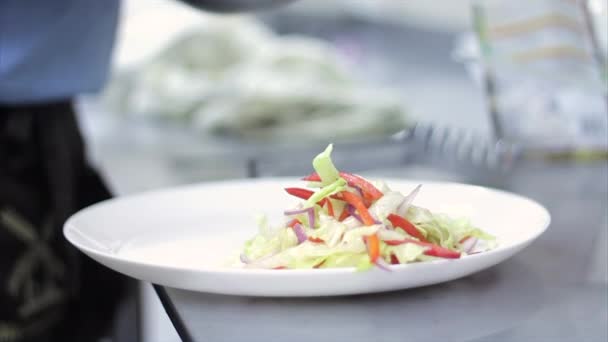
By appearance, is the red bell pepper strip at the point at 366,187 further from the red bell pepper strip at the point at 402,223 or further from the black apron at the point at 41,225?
the black apron at the point at 41,225

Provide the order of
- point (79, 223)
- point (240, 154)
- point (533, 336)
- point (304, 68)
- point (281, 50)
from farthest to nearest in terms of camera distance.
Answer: point (281, 50)
point (304, 68)
point (240, 154)
point (79, 223)
point (533, 336)

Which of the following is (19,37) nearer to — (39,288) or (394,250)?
(39,288)

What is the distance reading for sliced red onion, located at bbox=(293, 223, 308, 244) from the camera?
616mm

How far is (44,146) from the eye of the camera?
1258 mm

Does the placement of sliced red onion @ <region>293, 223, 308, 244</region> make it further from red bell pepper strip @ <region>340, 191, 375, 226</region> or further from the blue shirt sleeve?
the blue shirt sleeve

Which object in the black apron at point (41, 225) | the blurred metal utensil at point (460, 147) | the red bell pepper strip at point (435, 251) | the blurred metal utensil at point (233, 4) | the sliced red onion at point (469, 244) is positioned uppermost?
the blurred metal utensil at point (233, 4)

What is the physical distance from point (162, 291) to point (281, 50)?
1.36 metres

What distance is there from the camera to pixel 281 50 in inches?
76.2

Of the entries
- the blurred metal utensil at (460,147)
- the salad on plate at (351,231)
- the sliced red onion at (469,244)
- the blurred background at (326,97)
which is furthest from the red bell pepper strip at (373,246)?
the blurred metal utensil at (460,147)

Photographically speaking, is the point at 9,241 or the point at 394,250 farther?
the point at 9,241

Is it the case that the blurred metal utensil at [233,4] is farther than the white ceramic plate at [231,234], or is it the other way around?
the blurred metal utensil at [233,4]

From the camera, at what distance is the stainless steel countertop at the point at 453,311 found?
1.80 ft

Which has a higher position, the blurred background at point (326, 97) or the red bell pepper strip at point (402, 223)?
the red bell pepper strip at point (402, 223)

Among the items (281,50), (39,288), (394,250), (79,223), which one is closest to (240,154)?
(39,288)
